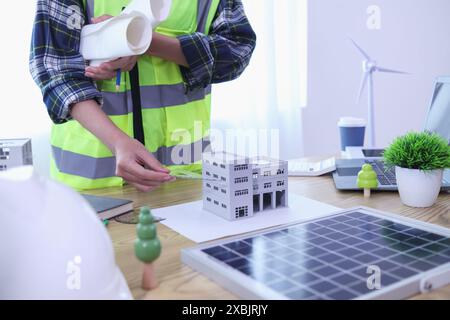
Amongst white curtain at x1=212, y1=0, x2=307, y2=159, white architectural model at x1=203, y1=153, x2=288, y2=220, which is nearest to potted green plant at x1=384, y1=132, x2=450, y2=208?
white architectural model at x1=203, y1=153, x2=288, y2=220

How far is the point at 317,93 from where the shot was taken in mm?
2949

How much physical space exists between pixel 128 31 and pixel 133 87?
304mm

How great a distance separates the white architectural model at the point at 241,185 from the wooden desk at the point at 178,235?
4.6 inches

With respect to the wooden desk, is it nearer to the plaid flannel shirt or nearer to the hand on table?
the hand on table

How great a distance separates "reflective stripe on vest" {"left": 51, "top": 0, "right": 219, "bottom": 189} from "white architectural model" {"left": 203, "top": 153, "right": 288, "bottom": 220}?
14.5 inches

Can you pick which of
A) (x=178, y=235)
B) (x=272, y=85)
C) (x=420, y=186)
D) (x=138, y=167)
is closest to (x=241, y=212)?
(x=178, y=235)

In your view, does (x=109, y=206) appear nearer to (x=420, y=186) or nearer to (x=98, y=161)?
(x=98, y=161)

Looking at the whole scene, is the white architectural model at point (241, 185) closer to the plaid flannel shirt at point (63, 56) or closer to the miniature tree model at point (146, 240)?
the miniature tree model at point (146, 240)

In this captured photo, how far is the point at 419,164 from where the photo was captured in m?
0.92

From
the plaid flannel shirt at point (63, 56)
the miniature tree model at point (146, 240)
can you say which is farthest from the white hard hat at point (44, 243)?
the plaid flannel shirt at point (63, 56)

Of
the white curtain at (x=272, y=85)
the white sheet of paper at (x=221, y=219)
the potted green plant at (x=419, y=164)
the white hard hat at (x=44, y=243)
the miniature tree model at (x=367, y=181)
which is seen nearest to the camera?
the white hard hat at (x=44, y=243)

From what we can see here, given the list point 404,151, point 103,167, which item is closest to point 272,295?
point 404,151

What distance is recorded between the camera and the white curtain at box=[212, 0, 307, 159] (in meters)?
2.52

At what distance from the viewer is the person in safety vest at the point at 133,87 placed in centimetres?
111
